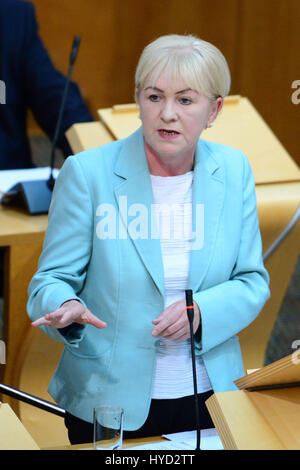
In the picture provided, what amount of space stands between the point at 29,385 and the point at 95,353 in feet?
2.16

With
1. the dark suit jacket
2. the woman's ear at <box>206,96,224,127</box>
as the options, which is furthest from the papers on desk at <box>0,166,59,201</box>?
the woman's ear at <box>206,96,224,127</box>

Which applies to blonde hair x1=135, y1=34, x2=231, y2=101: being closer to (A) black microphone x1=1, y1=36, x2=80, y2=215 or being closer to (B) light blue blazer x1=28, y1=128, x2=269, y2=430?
(B) light blue blazer x1=28, y1=128, x2=269, y2=430

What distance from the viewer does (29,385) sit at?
2281 mm

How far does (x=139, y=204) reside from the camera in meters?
1.69

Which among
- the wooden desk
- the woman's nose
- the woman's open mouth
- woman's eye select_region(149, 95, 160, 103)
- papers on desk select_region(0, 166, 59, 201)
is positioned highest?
woman's eye select_region(149, 95, 160, 103)

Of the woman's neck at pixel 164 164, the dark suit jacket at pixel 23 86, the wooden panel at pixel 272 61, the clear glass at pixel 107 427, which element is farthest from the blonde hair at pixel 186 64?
the wooden panel at pixel 272 61

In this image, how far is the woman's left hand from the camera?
5.08 ft

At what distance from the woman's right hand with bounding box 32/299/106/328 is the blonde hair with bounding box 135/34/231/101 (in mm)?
483

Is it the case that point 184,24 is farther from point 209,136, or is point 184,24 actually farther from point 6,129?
point 209,136

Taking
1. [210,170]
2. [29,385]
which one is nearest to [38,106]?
[29,385]

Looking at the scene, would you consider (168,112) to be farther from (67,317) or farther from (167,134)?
(67,317)

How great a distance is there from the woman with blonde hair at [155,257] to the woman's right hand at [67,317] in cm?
7

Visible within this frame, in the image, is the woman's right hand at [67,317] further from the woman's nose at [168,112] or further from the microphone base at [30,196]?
the microphone base at [30,196]

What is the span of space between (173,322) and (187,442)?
0.24m
